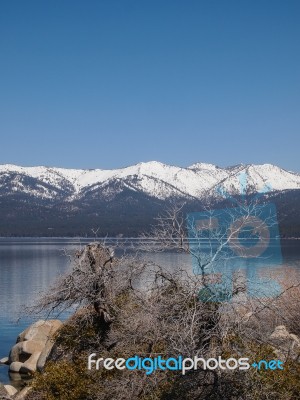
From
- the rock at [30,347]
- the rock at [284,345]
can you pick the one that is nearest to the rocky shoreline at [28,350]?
the rock at [30,347]

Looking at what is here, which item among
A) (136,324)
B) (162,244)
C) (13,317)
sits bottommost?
(13,317)

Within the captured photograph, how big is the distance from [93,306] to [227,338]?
578 centimetres

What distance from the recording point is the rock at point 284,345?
1488cm

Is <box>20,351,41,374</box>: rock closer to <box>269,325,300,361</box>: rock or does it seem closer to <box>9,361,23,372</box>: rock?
<box>9,361,23,372</box>: rock

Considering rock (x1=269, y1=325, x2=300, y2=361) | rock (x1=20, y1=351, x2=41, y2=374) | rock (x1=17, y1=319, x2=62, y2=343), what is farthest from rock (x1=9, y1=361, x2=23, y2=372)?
rock (x1=269, y1=325, x2=300, y2=361)

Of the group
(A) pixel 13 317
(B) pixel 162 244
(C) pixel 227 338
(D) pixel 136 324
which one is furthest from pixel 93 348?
(A) pixel 13 317

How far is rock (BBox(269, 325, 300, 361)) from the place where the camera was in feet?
48.8

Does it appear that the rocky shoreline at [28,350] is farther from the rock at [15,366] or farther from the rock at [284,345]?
the rock at [284,345]

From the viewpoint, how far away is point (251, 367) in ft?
43.2

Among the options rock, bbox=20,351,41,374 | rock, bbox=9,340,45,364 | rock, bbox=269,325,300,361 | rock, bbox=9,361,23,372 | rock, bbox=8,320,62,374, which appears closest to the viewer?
rock, bbox=269,325,300,361

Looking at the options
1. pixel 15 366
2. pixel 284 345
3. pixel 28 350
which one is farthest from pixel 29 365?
pixel 284 345

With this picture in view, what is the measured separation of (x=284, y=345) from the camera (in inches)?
669

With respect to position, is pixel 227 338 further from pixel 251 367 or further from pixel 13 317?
pixel 13 317

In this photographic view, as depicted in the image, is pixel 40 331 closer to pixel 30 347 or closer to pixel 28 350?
pixel 30 347
